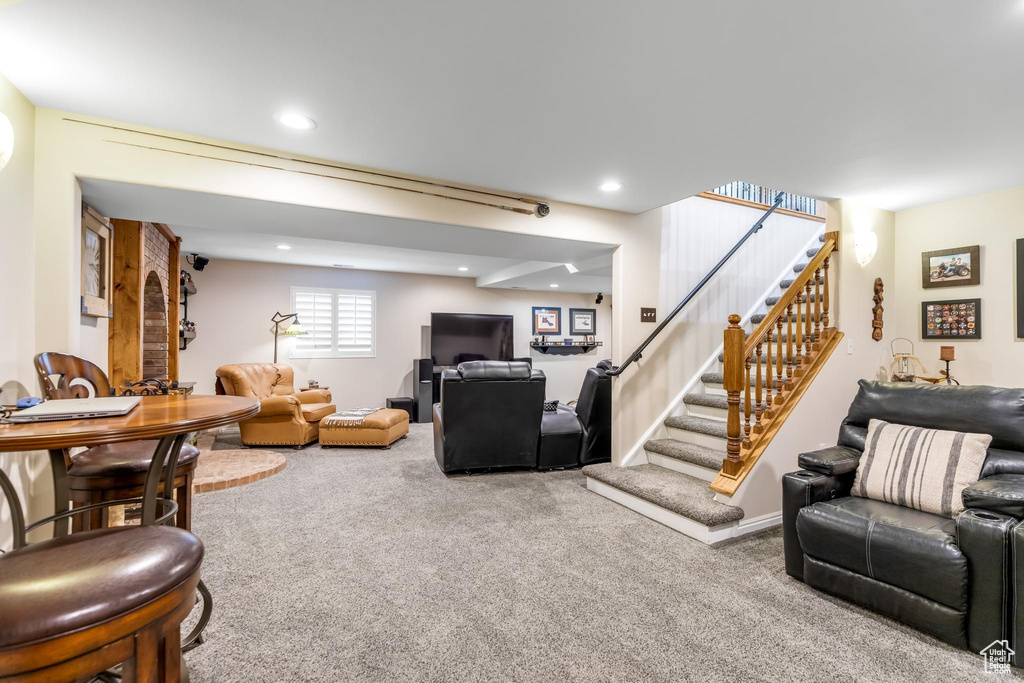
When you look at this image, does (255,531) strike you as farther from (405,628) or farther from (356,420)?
(356,420)

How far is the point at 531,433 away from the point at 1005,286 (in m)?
3.76

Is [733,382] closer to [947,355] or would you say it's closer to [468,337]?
[947,355]

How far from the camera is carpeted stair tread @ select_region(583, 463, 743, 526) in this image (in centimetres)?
281

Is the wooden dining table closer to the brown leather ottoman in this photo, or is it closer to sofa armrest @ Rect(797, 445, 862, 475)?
sofa armrest @ Rect(797, 445, 862, 475)

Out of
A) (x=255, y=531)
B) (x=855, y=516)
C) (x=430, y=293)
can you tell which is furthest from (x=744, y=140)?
(x=430, y=293)

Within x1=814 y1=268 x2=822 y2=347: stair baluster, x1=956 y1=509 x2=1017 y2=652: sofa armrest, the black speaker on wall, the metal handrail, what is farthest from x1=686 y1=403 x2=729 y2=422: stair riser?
the black speaker on wall

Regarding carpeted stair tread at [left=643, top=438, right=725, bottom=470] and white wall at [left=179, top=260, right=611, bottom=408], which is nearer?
carpeted stair tread at [left=643, top=438, right=725, bottom=470]

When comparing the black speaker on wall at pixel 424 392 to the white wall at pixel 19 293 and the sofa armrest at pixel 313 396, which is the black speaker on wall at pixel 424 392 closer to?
the sofa armrest at pixel 313 396

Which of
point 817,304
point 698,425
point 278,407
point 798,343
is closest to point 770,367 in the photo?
point 798,343

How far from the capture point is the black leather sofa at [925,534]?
68.9 inches

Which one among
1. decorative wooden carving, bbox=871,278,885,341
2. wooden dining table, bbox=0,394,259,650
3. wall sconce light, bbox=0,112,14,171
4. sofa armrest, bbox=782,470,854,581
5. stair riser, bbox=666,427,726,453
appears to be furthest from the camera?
decorative wooden carving, bbox=871,278,885,341

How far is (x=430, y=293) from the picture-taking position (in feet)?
26.0

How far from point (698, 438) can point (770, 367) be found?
32.4 inches

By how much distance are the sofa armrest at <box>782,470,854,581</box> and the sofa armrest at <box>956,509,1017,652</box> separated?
565 millimetres
